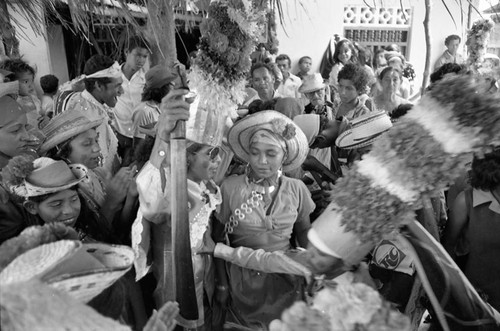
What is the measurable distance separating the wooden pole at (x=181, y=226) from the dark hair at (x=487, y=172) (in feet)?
4.27

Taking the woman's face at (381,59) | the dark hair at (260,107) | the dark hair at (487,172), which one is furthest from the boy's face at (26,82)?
the woman's face at (381,59)

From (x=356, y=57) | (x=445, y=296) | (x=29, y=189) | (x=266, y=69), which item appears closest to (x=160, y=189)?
(x=29, y=189)

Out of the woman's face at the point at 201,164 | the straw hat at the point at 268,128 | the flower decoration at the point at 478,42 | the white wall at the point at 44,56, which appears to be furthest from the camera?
the white wall at the point at 44,56

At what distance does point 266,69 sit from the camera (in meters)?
5.46

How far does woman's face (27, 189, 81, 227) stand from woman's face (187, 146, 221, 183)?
0.58 metres

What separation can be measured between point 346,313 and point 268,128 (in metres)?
1.57

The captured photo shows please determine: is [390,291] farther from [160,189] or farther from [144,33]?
[144,33]

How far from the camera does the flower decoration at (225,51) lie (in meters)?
1.91

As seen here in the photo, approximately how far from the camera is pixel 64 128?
265 centimetres

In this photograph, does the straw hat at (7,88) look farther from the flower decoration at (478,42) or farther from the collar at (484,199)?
the flower decoration at (478,42)

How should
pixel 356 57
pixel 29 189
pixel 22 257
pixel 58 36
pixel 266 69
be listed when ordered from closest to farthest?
pixel 22 257, pixel 29 189, pixel 266 69, pixel 58 36, pixel 356 57

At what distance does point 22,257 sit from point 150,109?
2788mm

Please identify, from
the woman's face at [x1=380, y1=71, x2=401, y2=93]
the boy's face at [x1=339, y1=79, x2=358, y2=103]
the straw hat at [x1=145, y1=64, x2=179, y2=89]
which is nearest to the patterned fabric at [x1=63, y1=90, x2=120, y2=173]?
the straw hat at [x1=145, y1=64, x2=179, y2=89]

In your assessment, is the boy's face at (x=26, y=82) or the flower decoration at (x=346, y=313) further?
the boy's face at (x=26, y=82)
